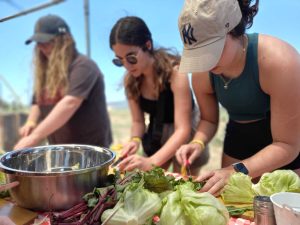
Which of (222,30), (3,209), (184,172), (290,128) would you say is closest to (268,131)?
(290,128)

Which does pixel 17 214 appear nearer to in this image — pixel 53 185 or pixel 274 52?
pixel 53 185

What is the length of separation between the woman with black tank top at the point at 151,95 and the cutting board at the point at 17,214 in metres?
0.60

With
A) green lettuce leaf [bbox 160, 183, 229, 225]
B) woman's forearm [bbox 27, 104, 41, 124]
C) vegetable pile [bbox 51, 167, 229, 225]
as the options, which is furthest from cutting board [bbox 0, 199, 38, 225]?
woman's forearm [bbox 27, 104, 41, 124]

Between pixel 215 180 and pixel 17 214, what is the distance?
0.87 metres

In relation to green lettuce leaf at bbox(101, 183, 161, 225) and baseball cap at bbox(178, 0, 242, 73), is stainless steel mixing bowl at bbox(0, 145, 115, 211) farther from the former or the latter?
baseball cap at bbox(178, 0, 242, 73)

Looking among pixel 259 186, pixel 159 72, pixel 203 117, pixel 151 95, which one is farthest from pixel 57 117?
pixel 259 186

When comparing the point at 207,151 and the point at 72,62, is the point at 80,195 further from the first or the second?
the point at 72,62

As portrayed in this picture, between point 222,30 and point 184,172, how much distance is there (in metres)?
0.85

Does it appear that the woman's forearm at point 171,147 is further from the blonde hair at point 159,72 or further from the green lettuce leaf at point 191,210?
the green lettuce leaf at point 191,210

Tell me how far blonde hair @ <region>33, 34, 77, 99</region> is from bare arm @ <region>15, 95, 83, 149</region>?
21 centimetres

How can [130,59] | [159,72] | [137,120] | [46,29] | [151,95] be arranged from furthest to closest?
[46,29]
[137,120]
[151,95]
[159,72]
[130,59]

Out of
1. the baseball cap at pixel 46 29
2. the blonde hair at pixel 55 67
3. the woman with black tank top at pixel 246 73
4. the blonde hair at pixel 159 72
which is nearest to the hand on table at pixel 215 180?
the woman with black tank top at pixel 246 73

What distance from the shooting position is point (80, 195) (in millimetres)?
1386

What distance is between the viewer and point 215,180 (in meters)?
1.55
